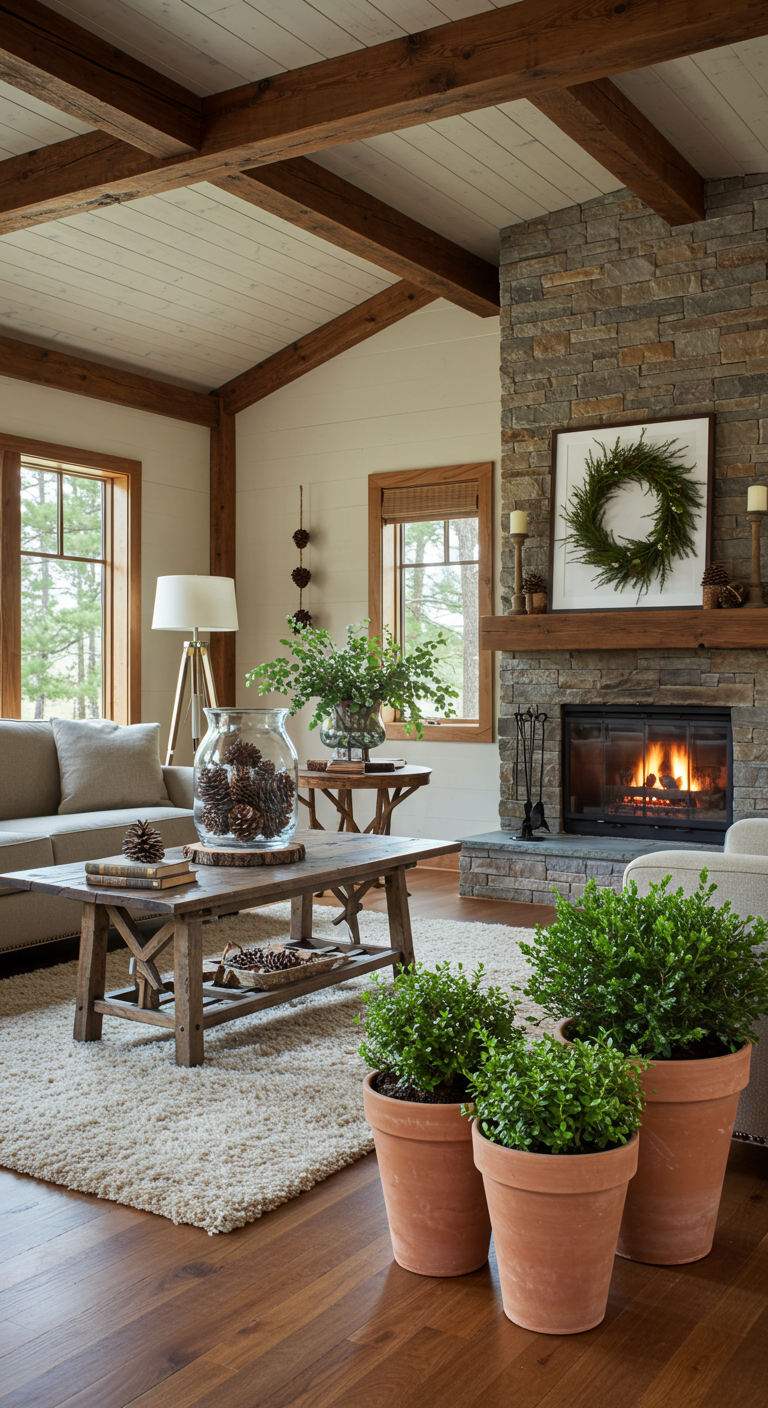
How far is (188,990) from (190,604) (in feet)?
11.0

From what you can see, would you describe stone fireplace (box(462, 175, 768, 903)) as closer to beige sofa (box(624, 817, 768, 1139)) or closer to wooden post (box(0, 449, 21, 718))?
wooden post (box(0, 449, 21, 718))

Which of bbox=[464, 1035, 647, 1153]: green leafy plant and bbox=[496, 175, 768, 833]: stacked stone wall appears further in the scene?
bbox=[496, 175, 768, 833]: stacked stone wall

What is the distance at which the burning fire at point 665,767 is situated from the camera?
5.26 meters

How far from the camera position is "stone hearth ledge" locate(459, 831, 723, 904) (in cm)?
502

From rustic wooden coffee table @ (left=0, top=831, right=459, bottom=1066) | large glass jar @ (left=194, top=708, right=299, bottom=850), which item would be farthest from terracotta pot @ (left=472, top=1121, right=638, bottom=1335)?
large glass jar @ (left=194, top=708, right=299, bottom=850)

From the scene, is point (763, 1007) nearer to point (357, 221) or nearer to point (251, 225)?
Result: point (357, 221)

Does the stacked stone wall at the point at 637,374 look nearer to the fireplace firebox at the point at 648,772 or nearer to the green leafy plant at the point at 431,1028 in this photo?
the fireplace firebox at the point at 648,772

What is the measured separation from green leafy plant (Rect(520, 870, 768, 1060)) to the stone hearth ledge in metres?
2.90

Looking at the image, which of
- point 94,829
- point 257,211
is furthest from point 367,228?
point 94,829

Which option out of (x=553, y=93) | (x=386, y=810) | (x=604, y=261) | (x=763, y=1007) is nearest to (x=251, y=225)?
(x=604, y=261)

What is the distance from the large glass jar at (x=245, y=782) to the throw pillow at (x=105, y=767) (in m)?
1.46

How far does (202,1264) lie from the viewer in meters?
1.95

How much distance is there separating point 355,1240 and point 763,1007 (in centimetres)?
83

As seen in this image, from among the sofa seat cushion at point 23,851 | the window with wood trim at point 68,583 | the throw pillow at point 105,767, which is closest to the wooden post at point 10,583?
the window with wood trim at point 68,583
